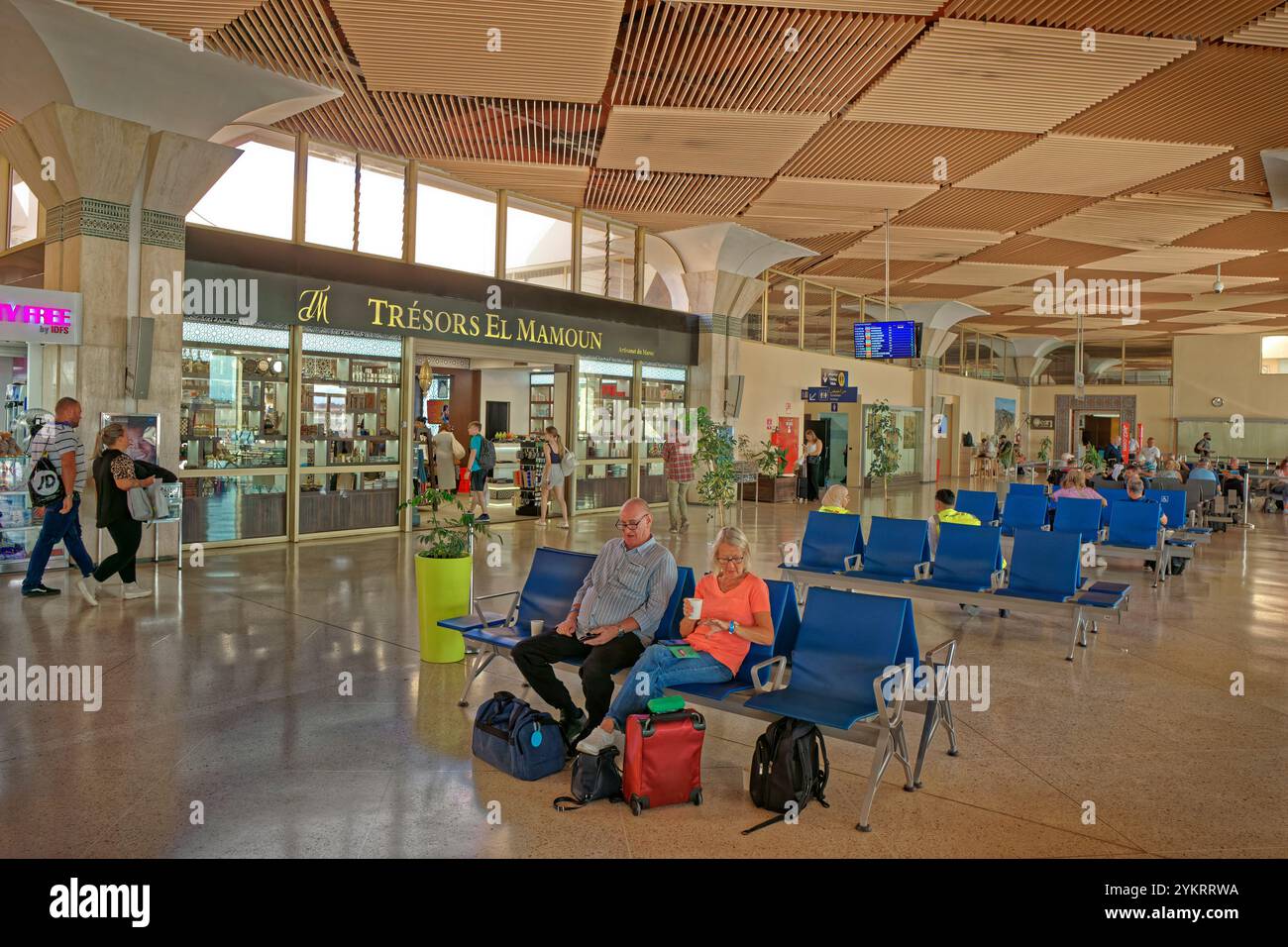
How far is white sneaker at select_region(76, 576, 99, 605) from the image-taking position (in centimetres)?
746

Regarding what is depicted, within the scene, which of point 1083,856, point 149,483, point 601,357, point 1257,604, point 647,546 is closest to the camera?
point 1083,856

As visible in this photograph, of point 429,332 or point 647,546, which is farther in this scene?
point 429,332

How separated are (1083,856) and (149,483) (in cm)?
776

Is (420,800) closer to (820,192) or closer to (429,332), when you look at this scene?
(429,332)

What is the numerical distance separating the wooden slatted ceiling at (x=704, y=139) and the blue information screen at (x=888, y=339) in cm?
433

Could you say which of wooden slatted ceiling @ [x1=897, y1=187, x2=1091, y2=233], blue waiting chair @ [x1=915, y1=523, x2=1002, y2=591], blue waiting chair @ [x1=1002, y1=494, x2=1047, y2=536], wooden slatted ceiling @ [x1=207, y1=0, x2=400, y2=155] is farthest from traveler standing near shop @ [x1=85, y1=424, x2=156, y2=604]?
wooden slatted ceiling @ [x1=897, y1=187, x2=1091, y2=233]

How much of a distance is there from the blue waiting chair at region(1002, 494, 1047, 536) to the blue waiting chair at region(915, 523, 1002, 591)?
2.93 metres

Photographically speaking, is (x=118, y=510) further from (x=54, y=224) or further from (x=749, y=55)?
(x=749, y=55)

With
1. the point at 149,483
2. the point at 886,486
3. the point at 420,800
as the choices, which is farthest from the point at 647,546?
the point at 886,486

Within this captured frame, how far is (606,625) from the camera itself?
4.70 m

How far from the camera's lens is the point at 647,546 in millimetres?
4840

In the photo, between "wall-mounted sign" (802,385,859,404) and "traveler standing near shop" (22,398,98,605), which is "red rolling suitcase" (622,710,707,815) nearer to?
"traveler standing near shop" (22,398,98,605)

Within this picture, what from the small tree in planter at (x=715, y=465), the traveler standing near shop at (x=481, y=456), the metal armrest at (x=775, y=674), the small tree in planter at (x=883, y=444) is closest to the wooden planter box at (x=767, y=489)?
the small tree in planter at (x=883, y=444)

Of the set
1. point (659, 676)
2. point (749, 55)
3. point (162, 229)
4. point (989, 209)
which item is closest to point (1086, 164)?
point (989, 209)
